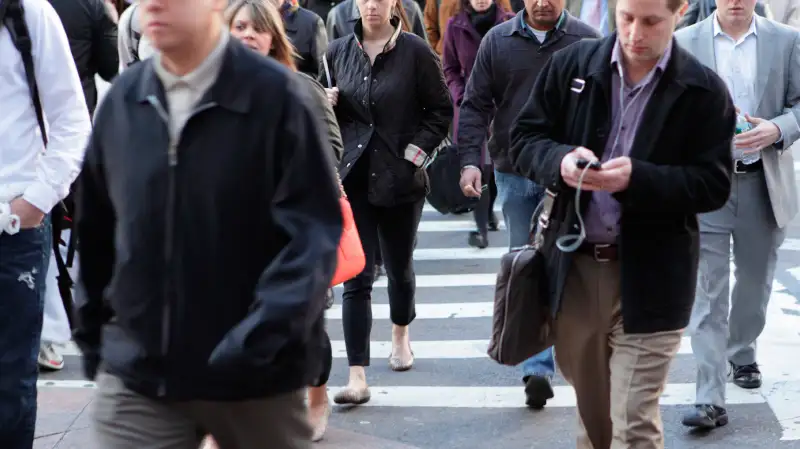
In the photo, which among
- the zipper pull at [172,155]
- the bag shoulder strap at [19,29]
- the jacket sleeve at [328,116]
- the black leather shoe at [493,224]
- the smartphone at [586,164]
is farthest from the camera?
the black leather shoe at [493,224]

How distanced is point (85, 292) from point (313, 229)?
702 millimetres

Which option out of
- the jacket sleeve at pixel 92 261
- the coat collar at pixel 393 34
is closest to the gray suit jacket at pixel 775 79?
the coat collar at pixel 393 34

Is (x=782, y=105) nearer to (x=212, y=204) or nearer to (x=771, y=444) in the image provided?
(x=771, y=444)

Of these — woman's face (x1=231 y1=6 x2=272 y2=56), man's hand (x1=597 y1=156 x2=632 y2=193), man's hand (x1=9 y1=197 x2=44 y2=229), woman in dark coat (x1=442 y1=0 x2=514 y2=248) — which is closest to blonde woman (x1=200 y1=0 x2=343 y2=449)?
woman's face (x1=231 y1=6 x2=272 y2=56)

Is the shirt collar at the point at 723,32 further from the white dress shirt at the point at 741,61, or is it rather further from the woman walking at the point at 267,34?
the woman walking at the point at 267,34

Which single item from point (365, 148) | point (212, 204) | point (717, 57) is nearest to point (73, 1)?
point (365, 148)

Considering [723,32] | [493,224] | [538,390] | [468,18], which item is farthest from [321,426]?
[493,224]

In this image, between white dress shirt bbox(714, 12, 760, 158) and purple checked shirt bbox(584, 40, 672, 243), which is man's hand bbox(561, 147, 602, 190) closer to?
purple checked shirt bbox(584, 40, 672, 243)

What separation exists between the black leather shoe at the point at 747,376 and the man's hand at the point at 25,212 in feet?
12.1

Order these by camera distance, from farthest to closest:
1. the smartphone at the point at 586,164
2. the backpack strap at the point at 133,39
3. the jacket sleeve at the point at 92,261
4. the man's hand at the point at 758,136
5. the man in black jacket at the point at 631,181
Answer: the backpack strap at the point at 133,39 → the man's hand at the point at 758,136 → the man in black jacket at the point at 631,181 → the smartphone at the point at 586,164 → the jacket sleeve at the point at 92,261

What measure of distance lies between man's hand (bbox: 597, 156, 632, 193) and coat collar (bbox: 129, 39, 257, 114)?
1.41 meters

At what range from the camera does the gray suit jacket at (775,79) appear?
586 cm

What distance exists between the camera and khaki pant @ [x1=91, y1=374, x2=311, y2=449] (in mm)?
3096

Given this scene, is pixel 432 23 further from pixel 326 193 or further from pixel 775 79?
pixel 326 193
